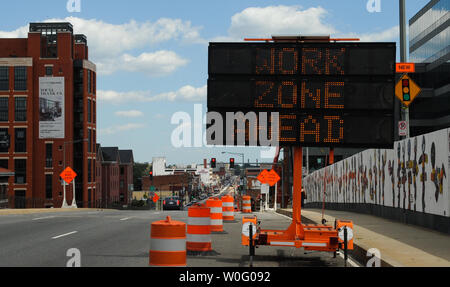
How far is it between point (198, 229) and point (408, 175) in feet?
28.2

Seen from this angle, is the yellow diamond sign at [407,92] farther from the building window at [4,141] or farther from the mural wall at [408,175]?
the building window at [4,141]

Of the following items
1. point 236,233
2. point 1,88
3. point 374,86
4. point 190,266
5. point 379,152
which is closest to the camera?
point 190,266

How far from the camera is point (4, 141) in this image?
9369 cm

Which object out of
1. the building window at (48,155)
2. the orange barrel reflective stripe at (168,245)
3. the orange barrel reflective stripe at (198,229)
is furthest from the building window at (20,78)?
the orange barrel reflective stripe at (168,245)

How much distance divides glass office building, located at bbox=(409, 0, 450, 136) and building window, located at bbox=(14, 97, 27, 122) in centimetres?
6279

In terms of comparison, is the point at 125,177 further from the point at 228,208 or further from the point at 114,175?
the point at 228,208

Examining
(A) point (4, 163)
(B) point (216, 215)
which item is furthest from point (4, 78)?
(B) point (216, 215)

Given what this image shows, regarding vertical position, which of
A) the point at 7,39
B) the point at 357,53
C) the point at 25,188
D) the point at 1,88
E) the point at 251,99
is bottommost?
the point at 25,188

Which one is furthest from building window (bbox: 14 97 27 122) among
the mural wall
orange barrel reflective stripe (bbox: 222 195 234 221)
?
orange barrel reflective stripe (bbox: 222 195 234 221)

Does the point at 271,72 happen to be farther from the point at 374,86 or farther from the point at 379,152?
A: the point at 379,152

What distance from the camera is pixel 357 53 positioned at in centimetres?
1198
